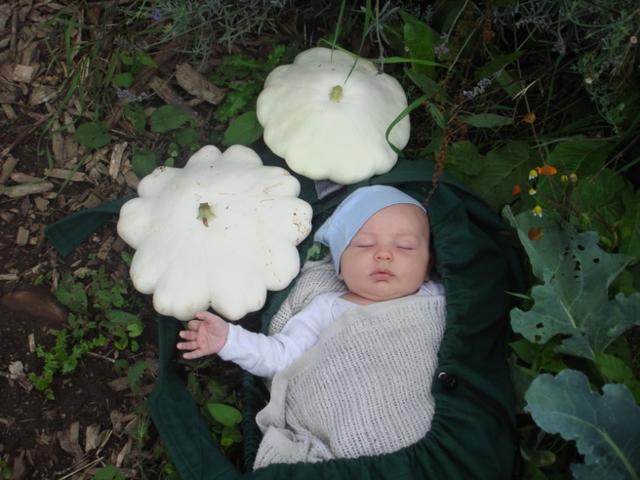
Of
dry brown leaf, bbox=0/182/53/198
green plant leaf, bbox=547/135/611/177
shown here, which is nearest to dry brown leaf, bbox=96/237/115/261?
dry brown leaf, bbox=0/182/53/198

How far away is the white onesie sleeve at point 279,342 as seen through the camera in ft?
8.98

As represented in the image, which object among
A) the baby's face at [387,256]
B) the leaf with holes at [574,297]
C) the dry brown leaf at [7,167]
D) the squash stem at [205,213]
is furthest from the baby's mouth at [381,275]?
the dry brown leaf at [7,167]

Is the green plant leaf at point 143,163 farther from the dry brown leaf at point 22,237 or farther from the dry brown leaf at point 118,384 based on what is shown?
the dry brown leaf at point 118,384

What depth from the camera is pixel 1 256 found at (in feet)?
10.2

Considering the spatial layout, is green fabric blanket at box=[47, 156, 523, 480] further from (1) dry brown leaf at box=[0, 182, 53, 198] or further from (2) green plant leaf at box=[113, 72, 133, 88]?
(2) green plant leaf at box=[113, 72, 133, 88]

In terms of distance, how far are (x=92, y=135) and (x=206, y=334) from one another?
1098 mm

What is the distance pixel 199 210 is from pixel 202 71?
0.85 meters

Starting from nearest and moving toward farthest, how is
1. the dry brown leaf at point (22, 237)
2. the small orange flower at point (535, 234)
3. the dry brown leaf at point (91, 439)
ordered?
the small orange flower at point (535, 234)
the dry brown leaf at point (91, 439)
the dry brown leaf at point (22, 237)

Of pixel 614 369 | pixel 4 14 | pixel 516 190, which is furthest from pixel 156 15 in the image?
pixel 614 369

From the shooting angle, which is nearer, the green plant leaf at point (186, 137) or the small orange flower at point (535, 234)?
the small orange flower at point (535, 234)

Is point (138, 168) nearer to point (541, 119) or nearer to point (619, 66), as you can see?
point (541, 119)

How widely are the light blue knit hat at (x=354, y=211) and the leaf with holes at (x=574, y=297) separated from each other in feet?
1.48

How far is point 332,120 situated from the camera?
2.85 meters

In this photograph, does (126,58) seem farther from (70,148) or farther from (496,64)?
(496,64)
